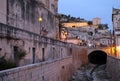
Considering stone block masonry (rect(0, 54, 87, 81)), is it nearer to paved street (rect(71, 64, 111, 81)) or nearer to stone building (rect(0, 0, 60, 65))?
stone building (rect(0, 0, 60, 65))

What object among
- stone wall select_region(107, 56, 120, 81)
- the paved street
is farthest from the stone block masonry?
the paved street

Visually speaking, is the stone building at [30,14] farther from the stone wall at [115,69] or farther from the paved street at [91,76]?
the stone wall at [115,69]

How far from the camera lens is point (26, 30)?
21.8 m

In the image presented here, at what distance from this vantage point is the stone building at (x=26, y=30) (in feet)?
57.3

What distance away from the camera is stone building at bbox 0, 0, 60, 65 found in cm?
1747

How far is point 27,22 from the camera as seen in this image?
31.1 meters

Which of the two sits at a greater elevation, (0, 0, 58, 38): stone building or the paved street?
(0, 0, 58, 38): stone building

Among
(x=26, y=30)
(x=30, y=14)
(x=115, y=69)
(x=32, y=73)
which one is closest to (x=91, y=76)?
(x=115, y=69)

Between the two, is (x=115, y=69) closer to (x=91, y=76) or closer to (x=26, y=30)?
(x=26, y=30)

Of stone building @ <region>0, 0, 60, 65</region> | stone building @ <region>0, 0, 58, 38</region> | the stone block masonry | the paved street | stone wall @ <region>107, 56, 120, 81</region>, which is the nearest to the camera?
the stone block masonry

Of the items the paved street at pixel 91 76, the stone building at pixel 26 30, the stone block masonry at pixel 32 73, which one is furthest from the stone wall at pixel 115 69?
the stone block masonry at pixel 32 73

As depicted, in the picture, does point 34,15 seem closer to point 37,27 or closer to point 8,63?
point 37,27

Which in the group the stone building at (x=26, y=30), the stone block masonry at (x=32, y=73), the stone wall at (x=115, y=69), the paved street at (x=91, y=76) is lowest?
the paved street at (x=91, y=76)

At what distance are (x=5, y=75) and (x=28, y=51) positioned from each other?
9865 millimetres
